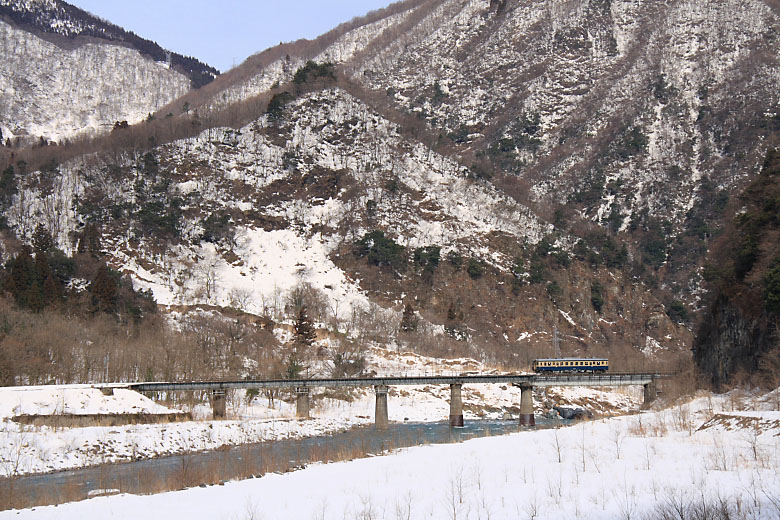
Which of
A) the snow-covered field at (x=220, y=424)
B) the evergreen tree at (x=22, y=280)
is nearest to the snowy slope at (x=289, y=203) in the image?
the evergreen tree at (x=22, y=280)

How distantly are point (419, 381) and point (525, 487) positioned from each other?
5833 centimetres

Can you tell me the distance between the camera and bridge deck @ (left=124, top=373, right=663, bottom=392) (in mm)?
66019

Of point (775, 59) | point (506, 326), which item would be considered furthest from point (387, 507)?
point (775, 59)

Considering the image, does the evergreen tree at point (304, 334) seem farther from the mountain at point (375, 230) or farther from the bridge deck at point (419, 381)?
the bridge deck at point (419, 381)

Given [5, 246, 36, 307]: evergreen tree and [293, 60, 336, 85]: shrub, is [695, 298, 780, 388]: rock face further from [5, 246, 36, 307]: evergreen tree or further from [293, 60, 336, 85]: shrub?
[293, 60, 336, 85]: shrub

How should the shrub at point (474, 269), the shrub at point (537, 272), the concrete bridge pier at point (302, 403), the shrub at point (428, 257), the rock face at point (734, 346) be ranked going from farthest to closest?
the shrub at point (537, 272) → the shrub at point (474, 269) → the shrub at point (428, 257) → the concrete bridge pier at point (302, 403) → the rock face at point (734, 346)

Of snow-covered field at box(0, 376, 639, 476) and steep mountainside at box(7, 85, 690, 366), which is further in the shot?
steep mountainside at box(7, 85, 690, 366)

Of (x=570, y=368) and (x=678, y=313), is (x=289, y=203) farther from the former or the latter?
(x=678, y=313)

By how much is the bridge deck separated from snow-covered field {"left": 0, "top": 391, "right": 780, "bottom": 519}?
151 feet

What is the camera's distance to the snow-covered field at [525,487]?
1365cm

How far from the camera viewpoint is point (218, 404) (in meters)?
66.1

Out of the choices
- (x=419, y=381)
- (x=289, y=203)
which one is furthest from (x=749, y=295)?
(x=289, y=203)

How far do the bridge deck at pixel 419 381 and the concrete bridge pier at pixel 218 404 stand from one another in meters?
0.59

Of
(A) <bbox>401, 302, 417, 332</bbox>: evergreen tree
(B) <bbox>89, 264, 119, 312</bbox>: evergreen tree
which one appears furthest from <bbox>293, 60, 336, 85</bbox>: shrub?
(B) <bbox>89, 264, 119, 312</bbox>: evergreen tree
